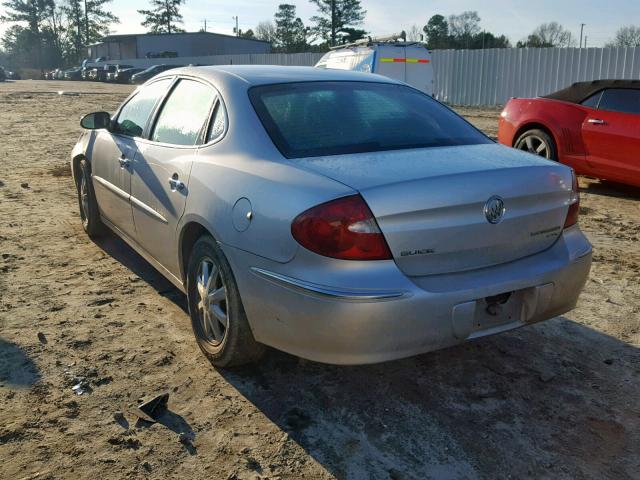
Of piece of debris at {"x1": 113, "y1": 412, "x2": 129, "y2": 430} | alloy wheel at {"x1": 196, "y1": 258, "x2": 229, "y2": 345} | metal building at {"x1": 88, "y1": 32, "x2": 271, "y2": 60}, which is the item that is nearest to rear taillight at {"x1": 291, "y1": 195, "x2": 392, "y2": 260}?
alloy wheel at {"x1": 196, "y1": 258, "x2": 229, "y2": 345}

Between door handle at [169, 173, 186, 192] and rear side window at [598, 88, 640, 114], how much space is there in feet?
19.1

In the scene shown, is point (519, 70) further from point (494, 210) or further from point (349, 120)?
point (494, 210)

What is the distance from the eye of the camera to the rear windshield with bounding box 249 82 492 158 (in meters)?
3.18

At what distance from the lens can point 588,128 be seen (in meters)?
7.56

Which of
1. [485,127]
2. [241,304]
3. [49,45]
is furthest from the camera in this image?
[49,45]

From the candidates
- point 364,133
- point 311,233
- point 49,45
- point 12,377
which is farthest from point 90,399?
point 49,45

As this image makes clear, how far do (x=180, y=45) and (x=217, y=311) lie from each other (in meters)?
68.8

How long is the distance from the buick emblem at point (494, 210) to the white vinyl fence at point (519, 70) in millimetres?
20225

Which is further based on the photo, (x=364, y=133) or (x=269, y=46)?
(x=269, y=46)

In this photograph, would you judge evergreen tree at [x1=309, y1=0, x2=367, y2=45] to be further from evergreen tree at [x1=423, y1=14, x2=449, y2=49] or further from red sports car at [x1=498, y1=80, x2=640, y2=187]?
red sports car at [x1=498, y1=80, x2=640, y2=187]

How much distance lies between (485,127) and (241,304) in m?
14.5

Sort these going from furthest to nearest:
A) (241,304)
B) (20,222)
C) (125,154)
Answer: (20,222)
(125,154)
(241,304)

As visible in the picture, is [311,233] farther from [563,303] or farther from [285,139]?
[563,303]

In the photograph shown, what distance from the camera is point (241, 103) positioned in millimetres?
3393
